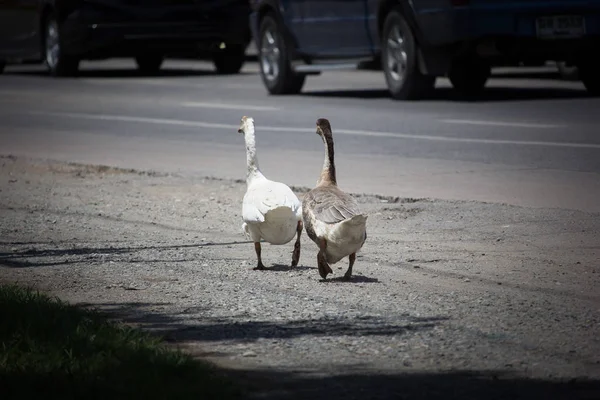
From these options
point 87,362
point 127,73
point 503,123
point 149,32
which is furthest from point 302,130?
point 127,73

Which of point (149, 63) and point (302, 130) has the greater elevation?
point (149, 63)

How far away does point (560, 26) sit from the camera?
16.1 meters

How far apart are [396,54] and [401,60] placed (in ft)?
0.33

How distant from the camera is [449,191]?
1024 cm

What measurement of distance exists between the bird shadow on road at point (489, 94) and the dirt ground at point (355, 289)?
7882 mm

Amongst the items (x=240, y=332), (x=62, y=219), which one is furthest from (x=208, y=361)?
(x=62, y=219)

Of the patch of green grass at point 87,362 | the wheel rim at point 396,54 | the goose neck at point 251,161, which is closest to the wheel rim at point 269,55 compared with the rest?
the wheel rim at point 396,54

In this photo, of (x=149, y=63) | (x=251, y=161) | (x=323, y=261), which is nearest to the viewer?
(x=323, y=261)

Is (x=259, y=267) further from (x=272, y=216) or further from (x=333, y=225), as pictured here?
(x=333, y=225)

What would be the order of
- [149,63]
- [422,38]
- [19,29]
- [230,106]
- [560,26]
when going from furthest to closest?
[149,63], [19,29], [230,106], [422,38], [560,26]

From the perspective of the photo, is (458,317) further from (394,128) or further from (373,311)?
(394,128)

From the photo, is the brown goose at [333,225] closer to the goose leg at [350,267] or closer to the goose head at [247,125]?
the goose leg at [350,267]

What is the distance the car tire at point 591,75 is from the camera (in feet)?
57.4

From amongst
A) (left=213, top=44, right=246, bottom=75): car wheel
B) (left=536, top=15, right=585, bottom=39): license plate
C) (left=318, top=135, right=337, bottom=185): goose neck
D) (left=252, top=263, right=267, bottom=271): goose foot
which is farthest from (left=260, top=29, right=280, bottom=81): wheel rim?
(left=252, top=263, right=267, bottom=271): goose foot
